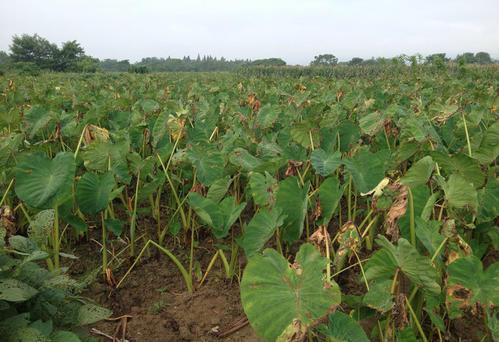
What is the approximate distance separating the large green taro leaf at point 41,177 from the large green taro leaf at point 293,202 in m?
0.69

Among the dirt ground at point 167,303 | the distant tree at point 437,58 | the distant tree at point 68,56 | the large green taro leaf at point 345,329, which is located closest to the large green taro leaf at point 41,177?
the dirt ground at point 167,303

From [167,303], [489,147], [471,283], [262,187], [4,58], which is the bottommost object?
[167,303]

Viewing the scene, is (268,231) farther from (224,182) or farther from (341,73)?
(341,73)

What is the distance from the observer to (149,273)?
1.73 meters

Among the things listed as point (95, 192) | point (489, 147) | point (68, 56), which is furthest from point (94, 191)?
point (68, 56)

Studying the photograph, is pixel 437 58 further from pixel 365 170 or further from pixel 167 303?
pixel 167 303

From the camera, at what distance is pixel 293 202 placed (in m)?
1.42

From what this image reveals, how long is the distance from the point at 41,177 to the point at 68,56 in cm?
3667

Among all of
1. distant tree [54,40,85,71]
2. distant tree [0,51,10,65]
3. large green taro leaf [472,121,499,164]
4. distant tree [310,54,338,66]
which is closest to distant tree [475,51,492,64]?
distant tree [310,54,338,66]

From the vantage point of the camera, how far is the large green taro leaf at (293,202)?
4.56 feet

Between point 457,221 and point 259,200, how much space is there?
609 millimetres

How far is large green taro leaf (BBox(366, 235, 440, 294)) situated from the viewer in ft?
3.03

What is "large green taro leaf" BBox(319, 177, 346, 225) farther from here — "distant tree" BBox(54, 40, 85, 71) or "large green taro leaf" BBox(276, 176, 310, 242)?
"distant tree" BBox(54, 40, 85, 71)

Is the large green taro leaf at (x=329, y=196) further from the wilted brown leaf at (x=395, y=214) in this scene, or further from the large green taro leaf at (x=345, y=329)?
the large green taro leaf at (x=345, y=329)
